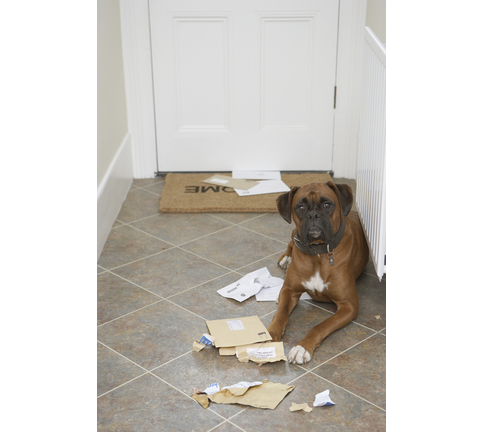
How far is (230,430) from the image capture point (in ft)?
4.30

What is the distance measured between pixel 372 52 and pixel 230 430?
146 centimetres

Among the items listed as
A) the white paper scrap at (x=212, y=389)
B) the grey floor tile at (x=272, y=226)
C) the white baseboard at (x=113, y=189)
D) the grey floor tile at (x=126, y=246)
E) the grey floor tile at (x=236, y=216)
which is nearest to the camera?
the white paper scrap at (x=212, y=389)

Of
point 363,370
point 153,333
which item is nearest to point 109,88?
point 153,333

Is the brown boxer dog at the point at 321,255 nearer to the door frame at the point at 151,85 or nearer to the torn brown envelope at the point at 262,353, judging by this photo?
the torn brown envelope at the point at 262,353

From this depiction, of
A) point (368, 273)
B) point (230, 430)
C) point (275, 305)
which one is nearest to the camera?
point (230, 430)

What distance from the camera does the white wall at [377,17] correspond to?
2.54m

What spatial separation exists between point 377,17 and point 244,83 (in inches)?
34.2

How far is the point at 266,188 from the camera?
308cm

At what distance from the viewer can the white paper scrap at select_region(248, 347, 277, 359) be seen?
62.6 inches

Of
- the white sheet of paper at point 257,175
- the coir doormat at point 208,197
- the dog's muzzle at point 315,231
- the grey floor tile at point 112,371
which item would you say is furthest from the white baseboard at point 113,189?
the dog's muzzle at point 315,231

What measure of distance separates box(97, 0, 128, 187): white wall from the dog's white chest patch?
46.2 inches

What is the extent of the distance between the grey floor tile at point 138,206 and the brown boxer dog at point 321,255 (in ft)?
3.86
